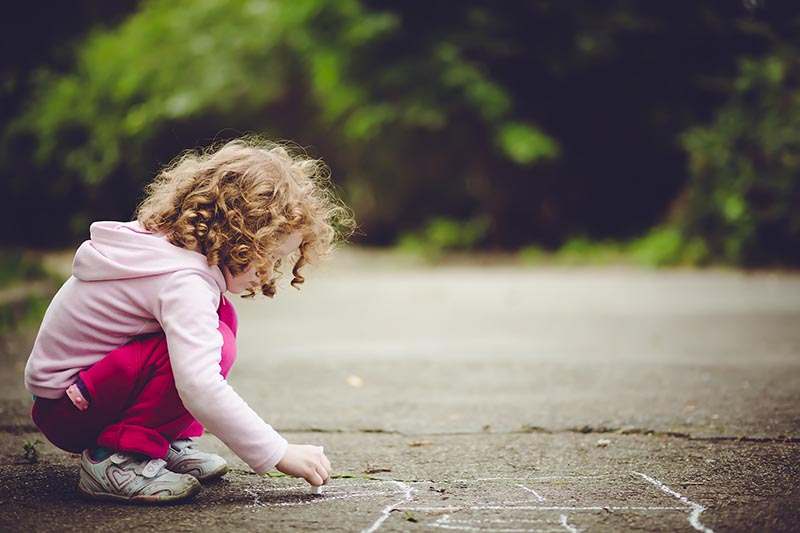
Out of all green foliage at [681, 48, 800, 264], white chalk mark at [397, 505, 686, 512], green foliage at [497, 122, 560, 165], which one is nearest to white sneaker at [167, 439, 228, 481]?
white chalk mark at [397, 505, 686, 512]

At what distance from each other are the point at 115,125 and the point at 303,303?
707cm

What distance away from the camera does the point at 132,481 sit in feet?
7.50

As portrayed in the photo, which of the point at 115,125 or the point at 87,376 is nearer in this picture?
the point at 87,376

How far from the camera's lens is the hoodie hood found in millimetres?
2264

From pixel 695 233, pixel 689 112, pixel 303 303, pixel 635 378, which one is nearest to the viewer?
pixel 635 378

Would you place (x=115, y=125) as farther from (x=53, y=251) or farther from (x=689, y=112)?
(x=689, y=112)

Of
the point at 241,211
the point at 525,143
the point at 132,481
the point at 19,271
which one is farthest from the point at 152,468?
the point at 525,143

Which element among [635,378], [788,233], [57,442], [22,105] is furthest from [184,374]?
[788,233]

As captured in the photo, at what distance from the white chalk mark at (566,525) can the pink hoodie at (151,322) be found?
66cm

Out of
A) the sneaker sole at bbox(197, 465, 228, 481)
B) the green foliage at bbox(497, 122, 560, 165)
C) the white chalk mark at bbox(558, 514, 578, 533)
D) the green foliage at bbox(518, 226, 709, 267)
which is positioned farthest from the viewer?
the green foliage at bbox(497, 122, 560, 165)

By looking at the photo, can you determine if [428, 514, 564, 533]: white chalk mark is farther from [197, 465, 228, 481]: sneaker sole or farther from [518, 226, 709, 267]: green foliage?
[518, 226, 709, 267]: green foliage

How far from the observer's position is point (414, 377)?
4316 mm

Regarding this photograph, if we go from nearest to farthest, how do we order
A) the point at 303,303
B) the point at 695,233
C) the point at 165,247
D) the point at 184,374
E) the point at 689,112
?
1. the point at 184,374
2. the point at 165,247
3. the point at 303,303
4. the point at 695,233
5. the point at 689,112

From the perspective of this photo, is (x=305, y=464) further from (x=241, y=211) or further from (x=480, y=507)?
(x=241, y=211)
